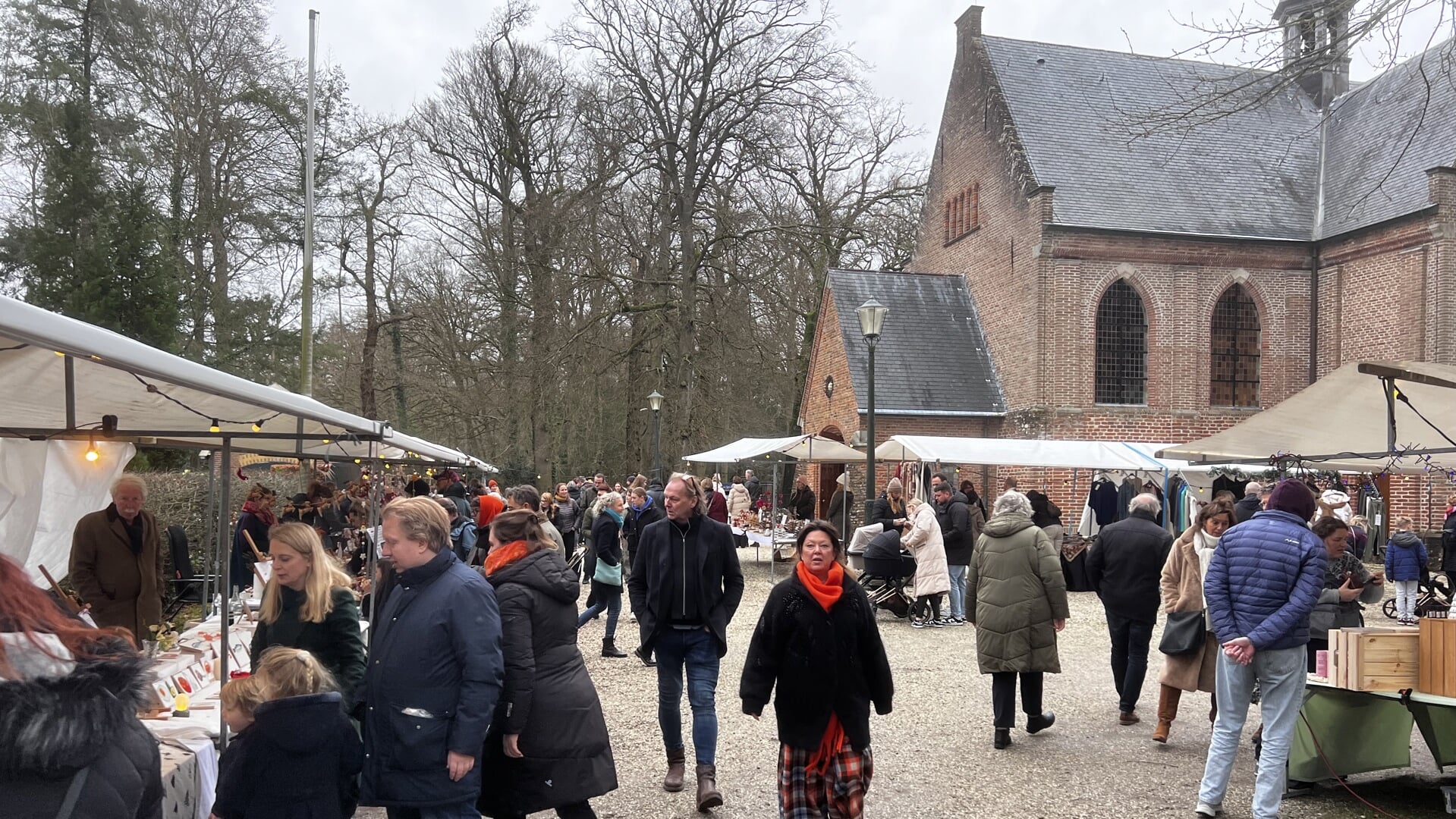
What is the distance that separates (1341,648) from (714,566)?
11.4ft

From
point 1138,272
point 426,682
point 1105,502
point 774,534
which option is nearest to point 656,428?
point 774,534

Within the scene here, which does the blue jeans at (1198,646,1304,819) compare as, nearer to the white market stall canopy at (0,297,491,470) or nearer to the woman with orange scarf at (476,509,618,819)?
the woman with orange scarf at (476,509,618,819)

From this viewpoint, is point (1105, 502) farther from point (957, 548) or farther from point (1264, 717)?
point (1264, 717)

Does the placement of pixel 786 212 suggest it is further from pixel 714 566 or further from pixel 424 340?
pixel 714 566

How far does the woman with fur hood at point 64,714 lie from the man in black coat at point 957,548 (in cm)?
1147

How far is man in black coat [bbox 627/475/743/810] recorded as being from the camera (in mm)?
5781

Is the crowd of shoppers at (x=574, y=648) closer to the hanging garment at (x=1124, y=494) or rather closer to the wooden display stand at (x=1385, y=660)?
the wooden display stand at (x=1385, y=660)

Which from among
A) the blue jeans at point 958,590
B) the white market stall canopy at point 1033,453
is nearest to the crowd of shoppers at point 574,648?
the blue jeans at point 958,590

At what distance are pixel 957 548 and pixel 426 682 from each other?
1040 cm

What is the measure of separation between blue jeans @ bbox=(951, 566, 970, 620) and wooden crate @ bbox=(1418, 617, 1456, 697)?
7.58 m

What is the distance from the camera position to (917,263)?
3042 centimetres

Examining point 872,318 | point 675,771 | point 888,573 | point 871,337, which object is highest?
point 872,318

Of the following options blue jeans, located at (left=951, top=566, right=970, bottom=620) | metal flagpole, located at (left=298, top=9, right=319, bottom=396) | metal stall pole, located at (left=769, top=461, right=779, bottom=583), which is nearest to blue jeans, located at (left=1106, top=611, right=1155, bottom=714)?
blue jeans, located at (left=951, top=566, right=970, bottom=620)

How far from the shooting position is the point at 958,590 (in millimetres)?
13258
